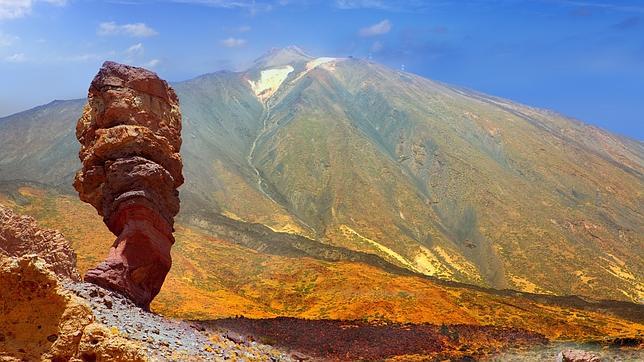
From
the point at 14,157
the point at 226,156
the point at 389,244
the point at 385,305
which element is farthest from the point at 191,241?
the point at 14,157

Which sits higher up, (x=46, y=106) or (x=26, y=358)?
(x=46, y=106)

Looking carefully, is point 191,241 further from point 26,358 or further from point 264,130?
point 264,130

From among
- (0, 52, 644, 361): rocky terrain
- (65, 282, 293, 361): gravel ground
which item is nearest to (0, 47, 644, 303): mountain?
(0, 52, 644, 361): rocky terrain

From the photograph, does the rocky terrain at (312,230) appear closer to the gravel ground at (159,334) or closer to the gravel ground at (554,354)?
the gravel ground at (159,334)

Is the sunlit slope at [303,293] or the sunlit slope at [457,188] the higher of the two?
the sunlit slope at [457,188]

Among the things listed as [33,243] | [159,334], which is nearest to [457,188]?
[33,243]

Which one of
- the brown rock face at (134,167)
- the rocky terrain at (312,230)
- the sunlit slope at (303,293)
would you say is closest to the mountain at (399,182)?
the rocky terrain at (312,230)
